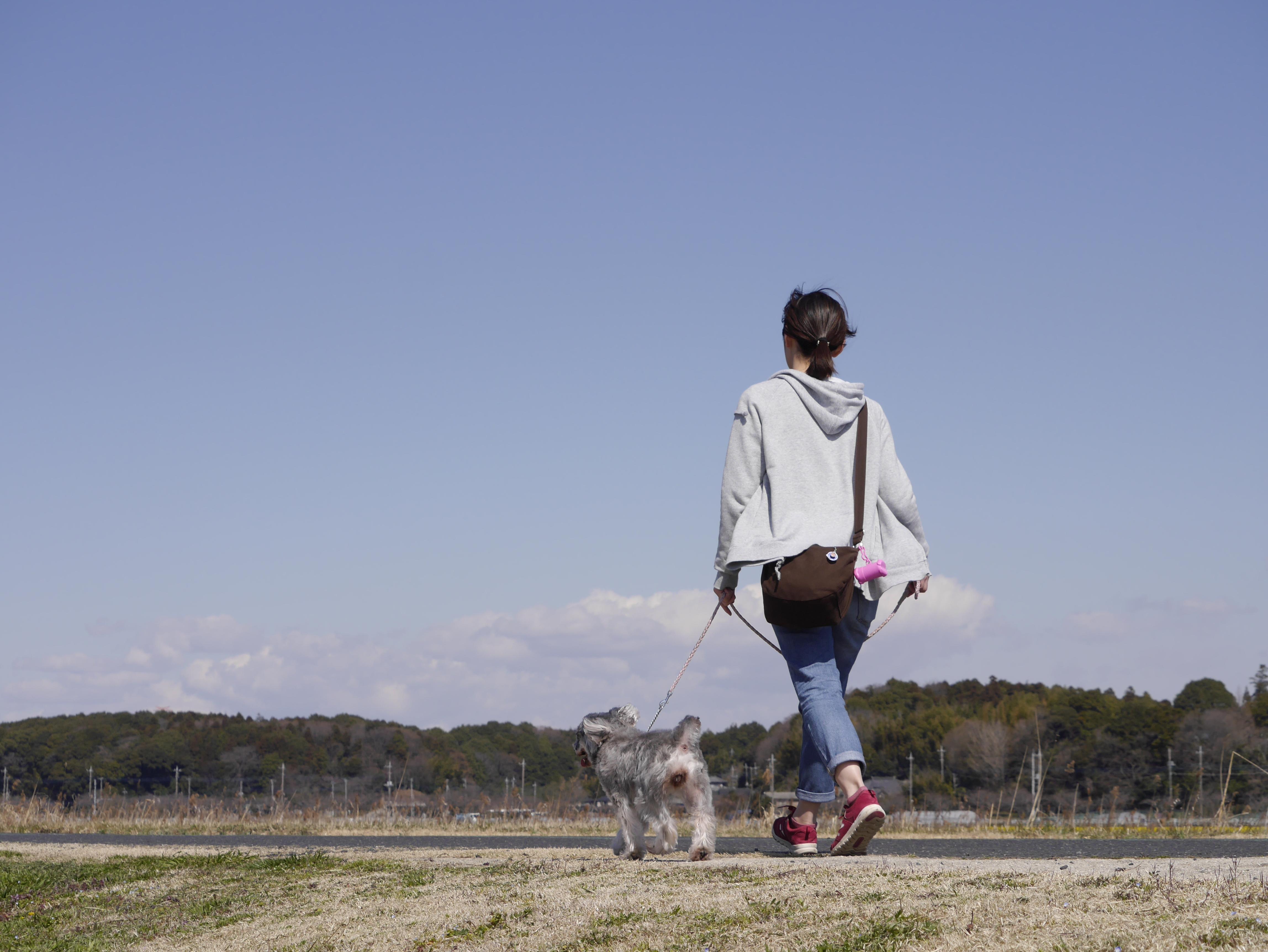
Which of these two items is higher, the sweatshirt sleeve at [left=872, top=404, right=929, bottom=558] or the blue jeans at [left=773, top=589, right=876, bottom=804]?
the sweatshirt sleeve at [left=872, top=404, right=929, bottom=558]

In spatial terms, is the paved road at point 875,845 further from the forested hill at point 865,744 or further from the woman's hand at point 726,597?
the forested hill at point 865,744

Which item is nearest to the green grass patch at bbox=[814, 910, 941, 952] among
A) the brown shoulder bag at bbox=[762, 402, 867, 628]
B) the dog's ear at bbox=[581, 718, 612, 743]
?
the brown shoulder bag at bbox=[762, 402, 867, 628]

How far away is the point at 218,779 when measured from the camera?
201 feet

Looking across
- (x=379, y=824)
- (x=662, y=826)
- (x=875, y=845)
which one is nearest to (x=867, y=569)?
(x=662, y=826)

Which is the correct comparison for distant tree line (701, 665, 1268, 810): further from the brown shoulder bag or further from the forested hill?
the brown shoulder bag

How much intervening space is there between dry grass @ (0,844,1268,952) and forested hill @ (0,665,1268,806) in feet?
Answer: 118

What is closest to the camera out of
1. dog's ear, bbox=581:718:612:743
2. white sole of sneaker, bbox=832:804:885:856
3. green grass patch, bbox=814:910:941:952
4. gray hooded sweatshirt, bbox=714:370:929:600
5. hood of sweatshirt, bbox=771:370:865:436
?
green grass patch, bbox=814:910:941:952

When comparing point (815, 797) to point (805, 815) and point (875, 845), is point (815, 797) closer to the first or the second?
point (805, 815)

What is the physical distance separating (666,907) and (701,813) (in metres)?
1.63

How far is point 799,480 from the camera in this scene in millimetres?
6043

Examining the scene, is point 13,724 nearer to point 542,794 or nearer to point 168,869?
point 542,794

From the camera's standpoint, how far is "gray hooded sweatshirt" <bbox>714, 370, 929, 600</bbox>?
5.95 m

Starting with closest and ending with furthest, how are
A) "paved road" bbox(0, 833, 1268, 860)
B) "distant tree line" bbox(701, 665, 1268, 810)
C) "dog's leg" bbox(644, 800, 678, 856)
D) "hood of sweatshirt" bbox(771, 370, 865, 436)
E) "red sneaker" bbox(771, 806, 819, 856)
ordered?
"hood of sweatshirt" bbox(771, 370, 865, 436)
"red sneaker" bbox(771, 806, 819, 856)
"dog's leg" bbox(644, 800, 678, 856)
"paved road" bbox(0, 833, 1268, 860)
"distant tree line" bbox(701, 665, 1268, 810)

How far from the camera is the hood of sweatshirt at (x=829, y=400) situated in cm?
611
